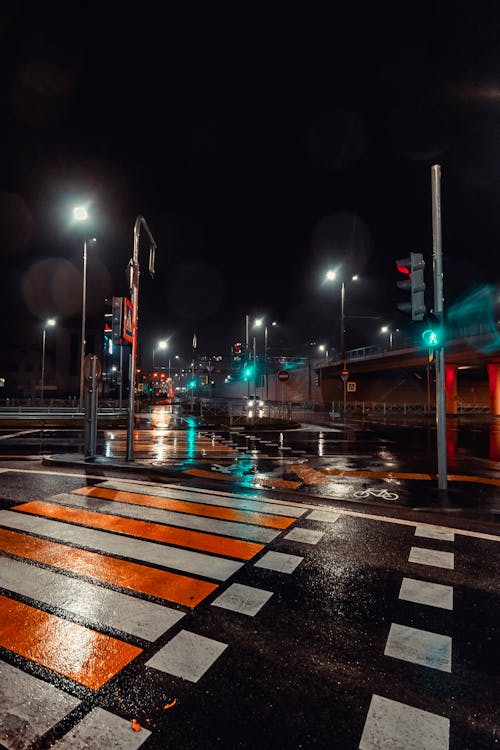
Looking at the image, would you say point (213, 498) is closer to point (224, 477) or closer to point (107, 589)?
point (224, 477)

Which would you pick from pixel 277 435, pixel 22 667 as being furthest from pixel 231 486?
pixel 277 435

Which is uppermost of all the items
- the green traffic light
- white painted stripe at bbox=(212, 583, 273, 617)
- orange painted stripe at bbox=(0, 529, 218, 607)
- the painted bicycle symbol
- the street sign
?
the green traffic light

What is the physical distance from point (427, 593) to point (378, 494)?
4471 millimetres

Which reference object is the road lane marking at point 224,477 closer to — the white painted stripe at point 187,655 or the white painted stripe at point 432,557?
the white painted stripe at point 432,557

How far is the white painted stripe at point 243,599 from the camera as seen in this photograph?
3838 millimetres

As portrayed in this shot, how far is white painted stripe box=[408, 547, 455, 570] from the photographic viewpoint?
16.2 feet

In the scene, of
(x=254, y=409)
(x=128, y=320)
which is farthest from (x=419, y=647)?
(x=254, y=409)

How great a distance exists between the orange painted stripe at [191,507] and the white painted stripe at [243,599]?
83.2 inches

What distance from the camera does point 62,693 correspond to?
8.87 feet

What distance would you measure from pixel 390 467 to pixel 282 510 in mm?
5940

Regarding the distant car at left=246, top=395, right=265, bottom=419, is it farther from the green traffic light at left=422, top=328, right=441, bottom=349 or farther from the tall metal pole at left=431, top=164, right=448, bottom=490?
the green traffic light at left=422, top=328, right=441, bottom=349

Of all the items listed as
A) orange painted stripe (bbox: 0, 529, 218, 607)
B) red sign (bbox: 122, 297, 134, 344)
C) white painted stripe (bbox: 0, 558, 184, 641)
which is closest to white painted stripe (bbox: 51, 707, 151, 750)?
white painted stripe (bbox: 0, 558, 184, 641)

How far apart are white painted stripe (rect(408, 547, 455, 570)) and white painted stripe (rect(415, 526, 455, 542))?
56cm

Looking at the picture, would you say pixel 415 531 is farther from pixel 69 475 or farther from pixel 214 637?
pixel 69 475
